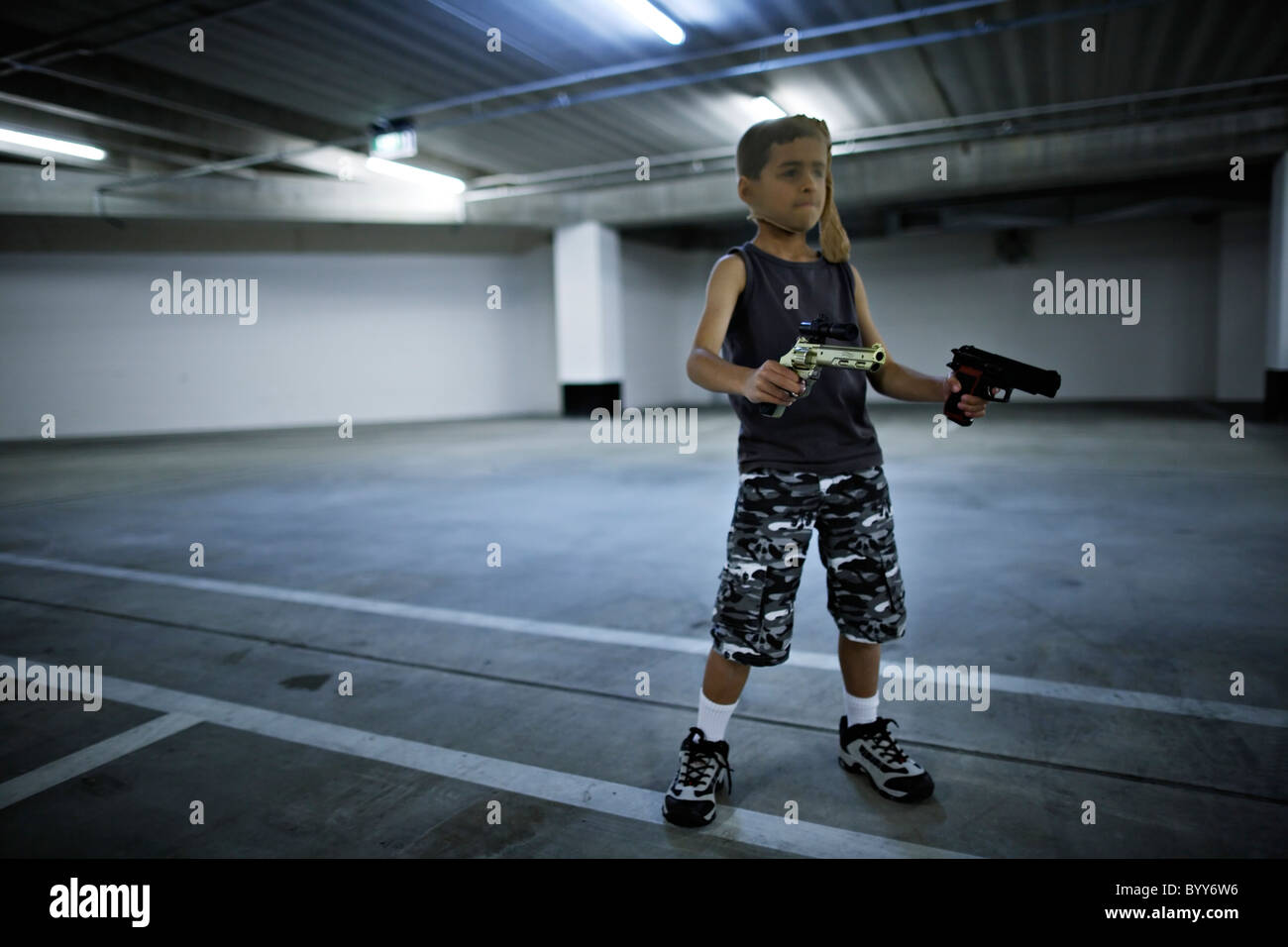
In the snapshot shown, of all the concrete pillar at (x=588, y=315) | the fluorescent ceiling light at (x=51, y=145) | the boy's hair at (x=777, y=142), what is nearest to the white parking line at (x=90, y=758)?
the boy's hair at (x=777, y=142)

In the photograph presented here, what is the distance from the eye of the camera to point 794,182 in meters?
1.94

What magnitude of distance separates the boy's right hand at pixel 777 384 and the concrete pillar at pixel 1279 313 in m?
11.5

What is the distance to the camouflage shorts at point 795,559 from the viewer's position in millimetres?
1928

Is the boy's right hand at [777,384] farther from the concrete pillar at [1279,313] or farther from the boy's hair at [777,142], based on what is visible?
the concrete pillar at [1279,313]

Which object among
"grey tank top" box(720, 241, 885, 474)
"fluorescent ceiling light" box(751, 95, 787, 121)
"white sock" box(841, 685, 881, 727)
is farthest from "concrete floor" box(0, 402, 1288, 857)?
"fluorescent ceiling light" box(751, 95, 787, 121)

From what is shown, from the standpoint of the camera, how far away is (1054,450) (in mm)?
8352

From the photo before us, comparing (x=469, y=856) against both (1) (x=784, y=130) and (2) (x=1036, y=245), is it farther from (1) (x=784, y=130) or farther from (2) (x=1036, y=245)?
(2) (x=1036, y=245)

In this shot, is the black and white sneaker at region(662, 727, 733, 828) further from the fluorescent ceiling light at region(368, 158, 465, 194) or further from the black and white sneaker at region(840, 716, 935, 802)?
the fluorescent ceiling light at region(368, 158, 465, 194)

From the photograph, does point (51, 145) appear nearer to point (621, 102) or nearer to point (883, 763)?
point (621, 102)

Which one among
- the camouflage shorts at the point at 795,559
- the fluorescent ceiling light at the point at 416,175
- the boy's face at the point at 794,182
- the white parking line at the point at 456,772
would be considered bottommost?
the white parking line at the point at 456,772

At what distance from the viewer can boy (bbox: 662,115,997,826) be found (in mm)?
1928

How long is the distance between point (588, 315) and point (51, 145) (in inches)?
303

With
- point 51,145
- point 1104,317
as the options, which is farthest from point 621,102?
point 1104,317
